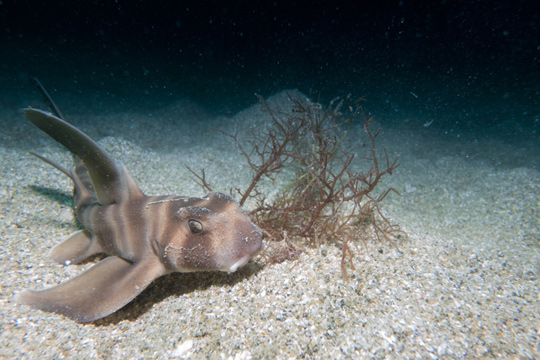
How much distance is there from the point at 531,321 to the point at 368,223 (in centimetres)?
185

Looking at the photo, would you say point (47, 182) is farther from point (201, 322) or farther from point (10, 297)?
point (201, 322)

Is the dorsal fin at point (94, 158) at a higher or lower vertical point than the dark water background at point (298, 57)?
lower

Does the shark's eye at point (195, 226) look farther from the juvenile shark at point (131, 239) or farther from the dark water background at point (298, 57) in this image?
the dark water background at point (298, 57)

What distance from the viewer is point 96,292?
2.39 m

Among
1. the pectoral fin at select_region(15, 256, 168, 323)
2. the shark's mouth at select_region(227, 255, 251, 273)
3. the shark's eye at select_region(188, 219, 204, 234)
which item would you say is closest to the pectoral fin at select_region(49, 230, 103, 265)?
the pectoral fin at select_region(15, 256, 168, 323)

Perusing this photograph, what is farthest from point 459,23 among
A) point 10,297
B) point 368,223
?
point 10,297

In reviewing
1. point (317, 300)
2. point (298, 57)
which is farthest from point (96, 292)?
point (298, 57)

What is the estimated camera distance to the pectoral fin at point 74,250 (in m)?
3.05

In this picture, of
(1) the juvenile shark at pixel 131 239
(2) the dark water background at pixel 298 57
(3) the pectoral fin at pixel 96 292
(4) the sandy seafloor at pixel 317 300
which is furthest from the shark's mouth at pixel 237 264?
(2) the dark water background at pixel 298 57

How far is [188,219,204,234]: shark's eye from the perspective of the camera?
2336 mm

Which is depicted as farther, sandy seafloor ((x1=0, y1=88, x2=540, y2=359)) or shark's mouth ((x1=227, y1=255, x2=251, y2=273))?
shark's mouth ((x1=227, y1=255, x2=251, y2=273))

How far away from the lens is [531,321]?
219 centimetres

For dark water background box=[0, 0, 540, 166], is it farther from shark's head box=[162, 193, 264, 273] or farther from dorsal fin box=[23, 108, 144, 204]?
shark's head box=[162, 193, 264, 273]

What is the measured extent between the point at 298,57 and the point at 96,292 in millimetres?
16000
